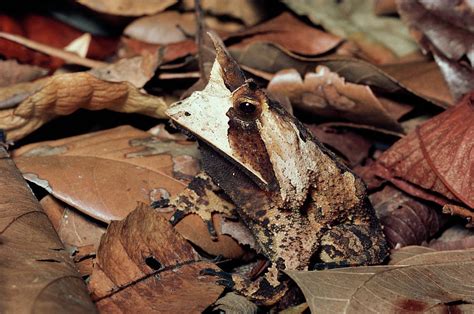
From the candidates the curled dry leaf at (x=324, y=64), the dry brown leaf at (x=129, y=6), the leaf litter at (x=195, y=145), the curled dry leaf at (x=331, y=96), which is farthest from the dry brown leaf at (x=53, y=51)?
the curled dry leaf at (x=331, y=96)

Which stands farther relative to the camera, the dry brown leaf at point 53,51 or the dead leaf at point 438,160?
the dry brown leaf at point 53,51

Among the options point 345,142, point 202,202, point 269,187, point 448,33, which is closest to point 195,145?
point 202,202

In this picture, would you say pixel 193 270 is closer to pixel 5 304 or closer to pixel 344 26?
pixel 5 304

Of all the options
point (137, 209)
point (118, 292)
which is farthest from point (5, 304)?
point (137, 209)

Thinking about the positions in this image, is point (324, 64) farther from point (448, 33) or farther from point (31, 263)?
point (31, 263)

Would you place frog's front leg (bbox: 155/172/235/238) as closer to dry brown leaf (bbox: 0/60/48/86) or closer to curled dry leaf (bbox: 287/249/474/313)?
curled dry leaf (bbox: 287/249/474/313)

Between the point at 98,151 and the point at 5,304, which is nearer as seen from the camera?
the point at 5,304

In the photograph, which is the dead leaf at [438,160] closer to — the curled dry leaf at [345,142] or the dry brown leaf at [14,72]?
the curled dry leaf at [345,142]
